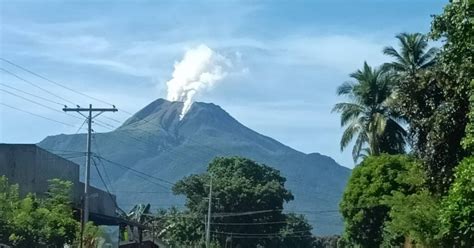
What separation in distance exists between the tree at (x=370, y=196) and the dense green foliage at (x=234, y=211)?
2959 centimetres

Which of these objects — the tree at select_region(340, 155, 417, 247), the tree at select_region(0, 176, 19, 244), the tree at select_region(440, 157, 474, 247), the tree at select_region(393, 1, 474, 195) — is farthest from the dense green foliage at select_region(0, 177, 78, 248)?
the tree at select_region(440, 157, 474, 247)

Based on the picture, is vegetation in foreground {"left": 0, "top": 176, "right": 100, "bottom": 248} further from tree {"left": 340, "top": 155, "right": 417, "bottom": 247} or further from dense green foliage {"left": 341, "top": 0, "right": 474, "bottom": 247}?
tree {"left": 340, "top": 155, "right": 417, "bottom": 247}

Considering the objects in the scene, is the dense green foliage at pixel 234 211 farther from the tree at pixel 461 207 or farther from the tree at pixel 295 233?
the tree at pixel 461 207

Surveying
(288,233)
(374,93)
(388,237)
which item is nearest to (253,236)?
(288,233)

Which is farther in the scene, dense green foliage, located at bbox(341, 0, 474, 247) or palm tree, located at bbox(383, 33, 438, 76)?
palm tree, located at bbox(383, 33, 438, 76)

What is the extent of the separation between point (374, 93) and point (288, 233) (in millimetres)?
39013

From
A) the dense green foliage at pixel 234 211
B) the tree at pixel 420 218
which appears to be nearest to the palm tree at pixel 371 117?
the tree at pixel 420 218

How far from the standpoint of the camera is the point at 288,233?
94.6 meters

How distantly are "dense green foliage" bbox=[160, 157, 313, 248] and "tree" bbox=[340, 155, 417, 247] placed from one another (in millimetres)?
29591

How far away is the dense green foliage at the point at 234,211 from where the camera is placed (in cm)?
8750

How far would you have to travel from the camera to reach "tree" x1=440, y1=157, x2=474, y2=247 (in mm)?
21812

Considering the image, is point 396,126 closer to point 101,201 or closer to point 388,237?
point 388,237

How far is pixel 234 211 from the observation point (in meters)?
87.7

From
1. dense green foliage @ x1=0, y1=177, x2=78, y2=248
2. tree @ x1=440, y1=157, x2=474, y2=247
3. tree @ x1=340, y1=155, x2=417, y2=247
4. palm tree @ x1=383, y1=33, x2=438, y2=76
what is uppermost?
palm tree @ x1=383, y1=33, x2=438, y2=76
